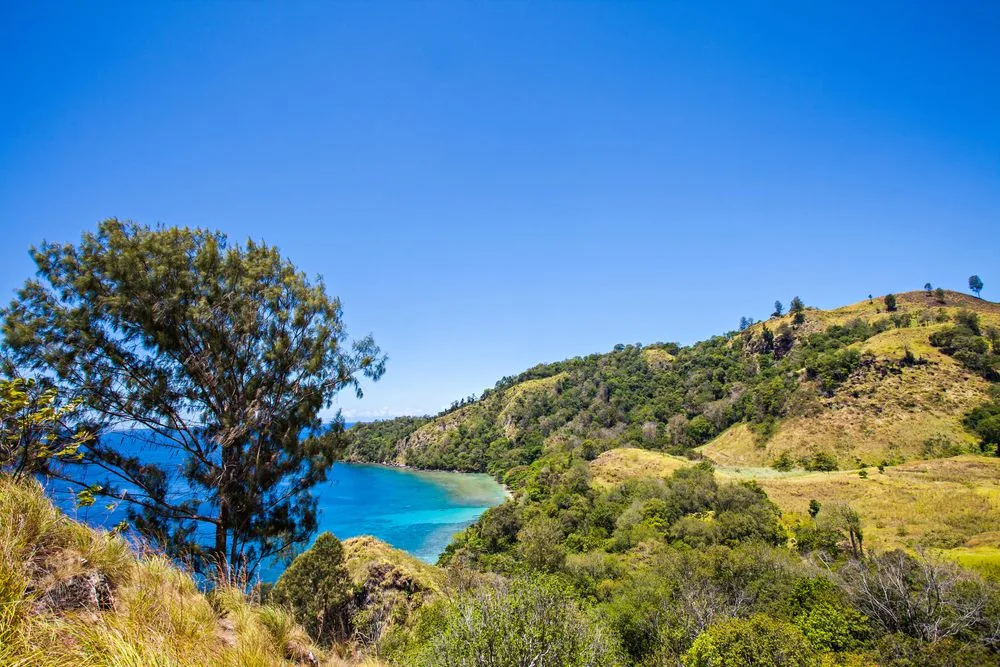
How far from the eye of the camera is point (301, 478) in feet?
33.7

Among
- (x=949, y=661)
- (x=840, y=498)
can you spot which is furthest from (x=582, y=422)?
(x=949, y=661)

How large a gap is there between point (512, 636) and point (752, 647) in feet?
29.8

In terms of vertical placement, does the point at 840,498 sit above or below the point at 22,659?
below

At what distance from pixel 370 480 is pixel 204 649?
127528mm

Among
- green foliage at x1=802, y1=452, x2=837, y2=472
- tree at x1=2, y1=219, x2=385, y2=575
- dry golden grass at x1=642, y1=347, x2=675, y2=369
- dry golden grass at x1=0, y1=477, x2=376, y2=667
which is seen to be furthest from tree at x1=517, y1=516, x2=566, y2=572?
dry golden grass at x1=642, y1=347, x2=675, y2=369

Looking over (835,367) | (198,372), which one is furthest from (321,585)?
(835,367)

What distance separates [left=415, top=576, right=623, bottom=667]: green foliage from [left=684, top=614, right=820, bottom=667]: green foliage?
3.92 m

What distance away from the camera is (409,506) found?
282ft

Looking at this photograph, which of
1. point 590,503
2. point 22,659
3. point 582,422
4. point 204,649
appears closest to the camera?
point 22,659

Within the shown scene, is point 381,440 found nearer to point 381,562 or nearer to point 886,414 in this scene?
point 381,562

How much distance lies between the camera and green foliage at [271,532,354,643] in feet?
83.3

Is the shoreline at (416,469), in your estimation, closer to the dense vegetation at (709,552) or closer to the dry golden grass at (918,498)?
the dense vegetation at (709,552)

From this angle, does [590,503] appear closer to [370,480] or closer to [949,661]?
[949,661]

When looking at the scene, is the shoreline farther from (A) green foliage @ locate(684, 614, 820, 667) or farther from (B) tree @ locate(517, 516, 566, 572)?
(A) green foliage @ locate(684, 614, 820, 667)
